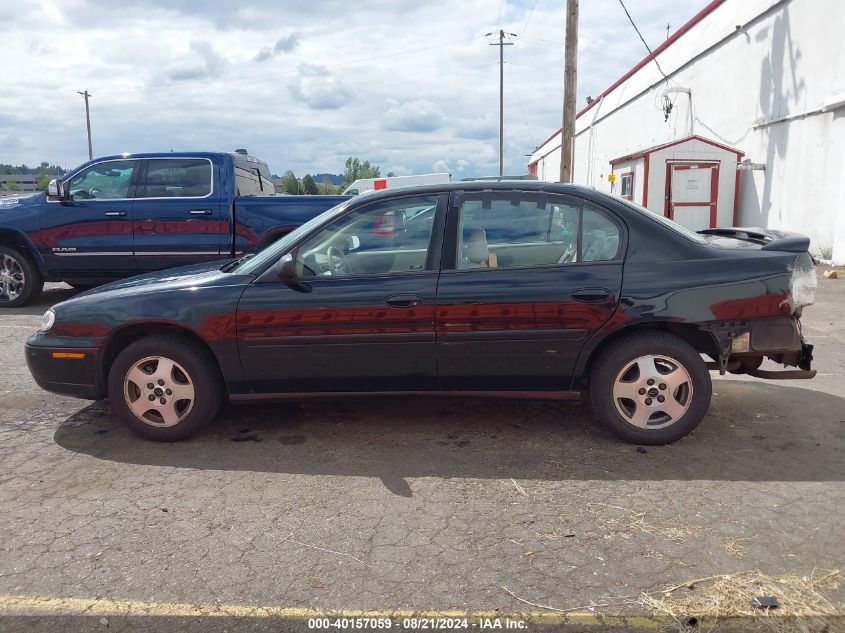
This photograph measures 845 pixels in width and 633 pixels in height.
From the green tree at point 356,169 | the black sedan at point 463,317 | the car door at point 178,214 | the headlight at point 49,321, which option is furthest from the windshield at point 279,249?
the green tree at point 356,169

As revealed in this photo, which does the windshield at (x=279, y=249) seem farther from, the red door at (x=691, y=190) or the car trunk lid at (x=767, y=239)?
the red door at (x=691, y=190)

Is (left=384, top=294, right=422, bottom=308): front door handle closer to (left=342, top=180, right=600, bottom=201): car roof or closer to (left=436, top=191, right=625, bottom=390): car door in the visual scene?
(left=436, top=191, right=625, bottom=390): car door

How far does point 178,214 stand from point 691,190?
1175 centimetres

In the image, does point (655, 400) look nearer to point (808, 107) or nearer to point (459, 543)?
point (459, 543)

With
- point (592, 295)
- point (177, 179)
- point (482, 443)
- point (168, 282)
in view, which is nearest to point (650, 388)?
point (592, 295)

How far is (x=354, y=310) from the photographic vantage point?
4.17 m

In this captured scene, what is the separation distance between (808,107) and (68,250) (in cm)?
1286

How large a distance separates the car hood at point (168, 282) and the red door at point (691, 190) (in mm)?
13305

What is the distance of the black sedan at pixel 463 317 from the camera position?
13.4ft

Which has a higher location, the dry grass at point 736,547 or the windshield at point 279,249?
the windshield at point 279,249

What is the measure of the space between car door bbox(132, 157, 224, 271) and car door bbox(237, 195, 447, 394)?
5.04m

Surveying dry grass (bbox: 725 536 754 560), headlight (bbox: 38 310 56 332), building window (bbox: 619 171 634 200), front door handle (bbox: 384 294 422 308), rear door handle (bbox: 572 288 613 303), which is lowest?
dry grass (bbox: 725 536 754 560)

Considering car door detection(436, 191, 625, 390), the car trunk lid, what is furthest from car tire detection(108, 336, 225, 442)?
the car trunk lid

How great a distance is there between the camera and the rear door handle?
4078 millimetres
